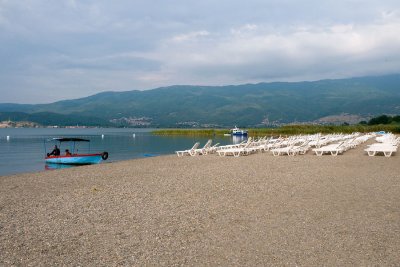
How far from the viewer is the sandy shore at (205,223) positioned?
5.20 metres

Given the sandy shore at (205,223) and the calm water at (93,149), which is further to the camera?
the calm water at (93,149)

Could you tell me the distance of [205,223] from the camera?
6.88 metres

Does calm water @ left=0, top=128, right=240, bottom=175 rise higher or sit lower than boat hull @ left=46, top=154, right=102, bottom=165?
lower

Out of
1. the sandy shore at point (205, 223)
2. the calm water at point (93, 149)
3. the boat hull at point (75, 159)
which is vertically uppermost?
the sandy shore at point (205, 223)

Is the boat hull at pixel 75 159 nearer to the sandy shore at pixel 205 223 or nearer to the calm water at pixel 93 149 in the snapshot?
the calm water at pixel 93 149

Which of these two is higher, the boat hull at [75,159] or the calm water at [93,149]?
the boat hull at [75,159]

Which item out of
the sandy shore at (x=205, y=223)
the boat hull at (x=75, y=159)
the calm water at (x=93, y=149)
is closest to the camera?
the sandy shore at (x=205, y=223)

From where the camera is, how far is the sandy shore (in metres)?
5.20

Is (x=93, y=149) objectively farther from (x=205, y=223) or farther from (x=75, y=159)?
(x=205, y=223)

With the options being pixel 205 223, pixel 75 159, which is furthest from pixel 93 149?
pixel 205 223

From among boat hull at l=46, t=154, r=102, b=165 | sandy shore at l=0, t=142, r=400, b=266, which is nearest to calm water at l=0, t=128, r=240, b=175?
boat hull at l=46, t=154, r=102, b=165

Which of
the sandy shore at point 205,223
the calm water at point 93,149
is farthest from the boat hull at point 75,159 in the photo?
the sandy shore at point 205,223

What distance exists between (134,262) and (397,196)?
22.4 feet

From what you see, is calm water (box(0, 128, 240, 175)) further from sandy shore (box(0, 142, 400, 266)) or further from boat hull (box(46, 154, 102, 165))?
sandy shore (box(0, 142, 400, 266))
